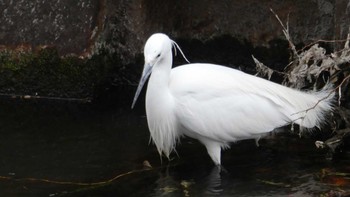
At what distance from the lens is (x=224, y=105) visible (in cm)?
572

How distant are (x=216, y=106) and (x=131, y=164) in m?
0.77

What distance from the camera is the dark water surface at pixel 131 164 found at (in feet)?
17.4

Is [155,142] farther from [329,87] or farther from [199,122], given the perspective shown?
[329,87]

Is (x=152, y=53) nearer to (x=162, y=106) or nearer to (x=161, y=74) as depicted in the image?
(x=161, y=74)

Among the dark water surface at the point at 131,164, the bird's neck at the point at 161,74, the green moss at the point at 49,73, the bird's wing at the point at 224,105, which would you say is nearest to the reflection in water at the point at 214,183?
the dark water surface at the point at 131,164

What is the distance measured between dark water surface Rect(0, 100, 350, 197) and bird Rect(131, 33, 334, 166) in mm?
232

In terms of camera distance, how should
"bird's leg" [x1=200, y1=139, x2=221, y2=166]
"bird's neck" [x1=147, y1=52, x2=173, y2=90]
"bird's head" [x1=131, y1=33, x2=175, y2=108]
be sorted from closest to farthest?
"bird's head" [x1=131, y1=33, x2=175, y2=108]
"bird's neck" [x1=147, y1=52, x2=173, y2=90]
"bird's leg" [x1=200, y1=139, x2=221, y2=166]

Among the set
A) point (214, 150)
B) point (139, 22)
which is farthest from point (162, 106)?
point (139, 22)

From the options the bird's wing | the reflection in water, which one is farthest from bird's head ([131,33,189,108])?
the reflection in water

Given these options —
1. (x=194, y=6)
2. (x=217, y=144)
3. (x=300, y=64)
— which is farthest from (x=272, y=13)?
(x=217, y=144)

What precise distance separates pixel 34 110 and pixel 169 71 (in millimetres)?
1887

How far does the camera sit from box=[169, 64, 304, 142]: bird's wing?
5.63 metres

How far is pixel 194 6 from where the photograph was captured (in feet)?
25.6

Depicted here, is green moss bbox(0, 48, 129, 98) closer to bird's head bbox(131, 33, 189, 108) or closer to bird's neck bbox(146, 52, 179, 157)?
bird's neck bbox(146, 52, 179, 157)
